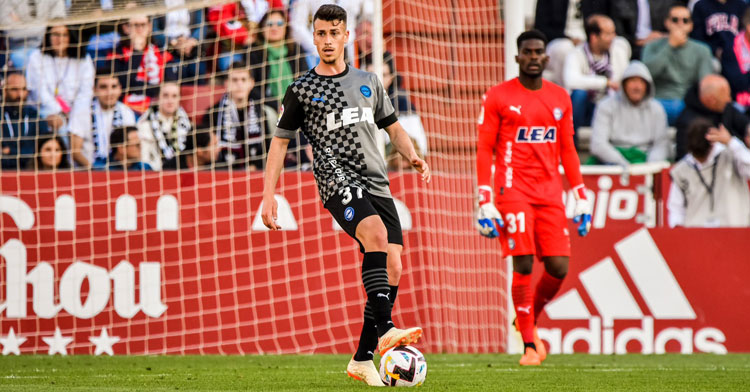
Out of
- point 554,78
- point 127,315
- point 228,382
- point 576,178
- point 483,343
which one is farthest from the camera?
point 554,78

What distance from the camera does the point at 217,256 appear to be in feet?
31.2

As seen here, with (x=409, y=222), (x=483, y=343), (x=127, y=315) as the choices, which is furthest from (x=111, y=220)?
(x=483, y=343)

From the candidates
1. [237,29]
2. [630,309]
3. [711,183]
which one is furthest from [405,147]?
[711,183]

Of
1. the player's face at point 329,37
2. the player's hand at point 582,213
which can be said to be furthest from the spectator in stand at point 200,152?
the player's face at point 329,37

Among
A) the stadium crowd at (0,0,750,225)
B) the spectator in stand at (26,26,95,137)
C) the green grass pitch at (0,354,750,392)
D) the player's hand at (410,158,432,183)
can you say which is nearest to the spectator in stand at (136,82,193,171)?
the stadium crowd at (0,0,750,225)

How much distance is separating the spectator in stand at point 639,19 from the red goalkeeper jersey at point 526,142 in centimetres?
546

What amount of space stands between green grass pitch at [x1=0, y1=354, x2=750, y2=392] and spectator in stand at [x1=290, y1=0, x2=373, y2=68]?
3.25 m

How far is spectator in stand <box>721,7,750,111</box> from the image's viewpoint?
12.7 m

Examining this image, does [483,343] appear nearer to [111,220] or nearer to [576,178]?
[576,178]

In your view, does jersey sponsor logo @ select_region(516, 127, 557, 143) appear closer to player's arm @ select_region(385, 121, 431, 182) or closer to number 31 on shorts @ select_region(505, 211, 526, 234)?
number 31 on shorts @ select_region(505, 211, 526, 234)

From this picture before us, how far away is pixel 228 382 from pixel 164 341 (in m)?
3.63

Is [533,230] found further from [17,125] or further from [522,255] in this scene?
[17,125]

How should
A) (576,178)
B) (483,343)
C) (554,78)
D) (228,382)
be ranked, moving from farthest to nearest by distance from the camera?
(554,78) < (483,343) < (576,178) < (228,382)

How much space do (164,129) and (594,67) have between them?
4.95 meters
